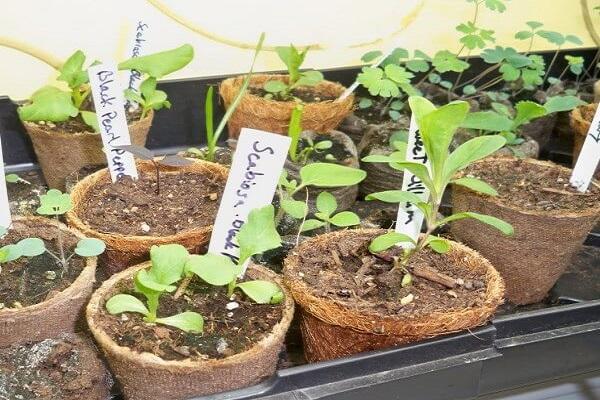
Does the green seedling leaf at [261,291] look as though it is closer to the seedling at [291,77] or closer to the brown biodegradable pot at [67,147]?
the brown biodegradable pot at [67,147]

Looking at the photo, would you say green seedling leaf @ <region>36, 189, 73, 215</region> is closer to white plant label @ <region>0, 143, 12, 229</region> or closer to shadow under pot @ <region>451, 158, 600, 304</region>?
white plant label @ <region>0, 143, 12, 229</region>

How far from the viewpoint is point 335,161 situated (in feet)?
4.45

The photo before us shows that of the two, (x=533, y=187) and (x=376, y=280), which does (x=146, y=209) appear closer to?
(x=376, y=280)

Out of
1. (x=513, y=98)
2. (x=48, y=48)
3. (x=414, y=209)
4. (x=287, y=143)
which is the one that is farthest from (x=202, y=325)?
(x=513, y=98)

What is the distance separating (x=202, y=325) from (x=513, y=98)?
133cm

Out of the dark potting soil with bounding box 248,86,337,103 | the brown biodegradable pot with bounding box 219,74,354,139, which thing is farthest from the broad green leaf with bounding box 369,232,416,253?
the dark potting soil with bounding box 248,86,337,103

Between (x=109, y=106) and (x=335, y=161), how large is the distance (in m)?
0.47

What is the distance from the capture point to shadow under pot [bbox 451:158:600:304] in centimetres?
105

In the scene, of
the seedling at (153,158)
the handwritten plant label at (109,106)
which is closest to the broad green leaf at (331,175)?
the seedling at (153,158)

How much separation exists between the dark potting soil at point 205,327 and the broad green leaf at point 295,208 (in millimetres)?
147

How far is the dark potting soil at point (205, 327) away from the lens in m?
0.79

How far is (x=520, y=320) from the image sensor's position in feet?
3.10

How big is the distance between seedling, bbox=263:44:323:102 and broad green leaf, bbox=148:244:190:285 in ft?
2.44

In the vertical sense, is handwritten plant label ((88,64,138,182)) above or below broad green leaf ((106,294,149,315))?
above
